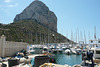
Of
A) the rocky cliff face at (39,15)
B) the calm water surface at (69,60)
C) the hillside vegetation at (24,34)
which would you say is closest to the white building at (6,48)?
the calm water surface at (69,60)

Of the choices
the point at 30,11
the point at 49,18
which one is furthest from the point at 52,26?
the point at 30,11

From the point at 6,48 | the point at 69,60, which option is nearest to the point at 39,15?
the point at 69,60

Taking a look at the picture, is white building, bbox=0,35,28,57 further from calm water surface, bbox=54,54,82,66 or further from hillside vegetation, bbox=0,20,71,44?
hillside vegetation, bbox=0,20,71,44

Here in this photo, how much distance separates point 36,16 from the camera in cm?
17100

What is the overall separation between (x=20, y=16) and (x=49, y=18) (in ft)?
170

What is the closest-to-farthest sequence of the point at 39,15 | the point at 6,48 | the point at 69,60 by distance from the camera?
1. the point at 6,48
2. the point at 69,60
3. the point at 39,15

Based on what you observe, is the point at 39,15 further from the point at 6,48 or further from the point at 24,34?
the point at 6,48

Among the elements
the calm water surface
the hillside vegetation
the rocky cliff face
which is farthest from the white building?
the rocky cliff face

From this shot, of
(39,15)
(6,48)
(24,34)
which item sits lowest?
(6,48)

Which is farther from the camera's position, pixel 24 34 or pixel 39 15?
pixel 39 15

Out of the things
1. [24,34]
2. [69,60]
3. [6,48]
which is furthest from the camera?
[24,34]

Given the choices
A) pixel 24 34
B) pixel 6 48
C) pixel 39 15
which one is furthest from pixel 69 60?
pixel 39 15

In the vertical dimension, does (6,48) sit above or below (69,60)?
above

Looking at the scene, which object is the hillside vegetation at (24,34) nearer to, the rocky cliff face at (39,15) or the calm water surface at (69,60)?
the calm water surface at (69,60)
